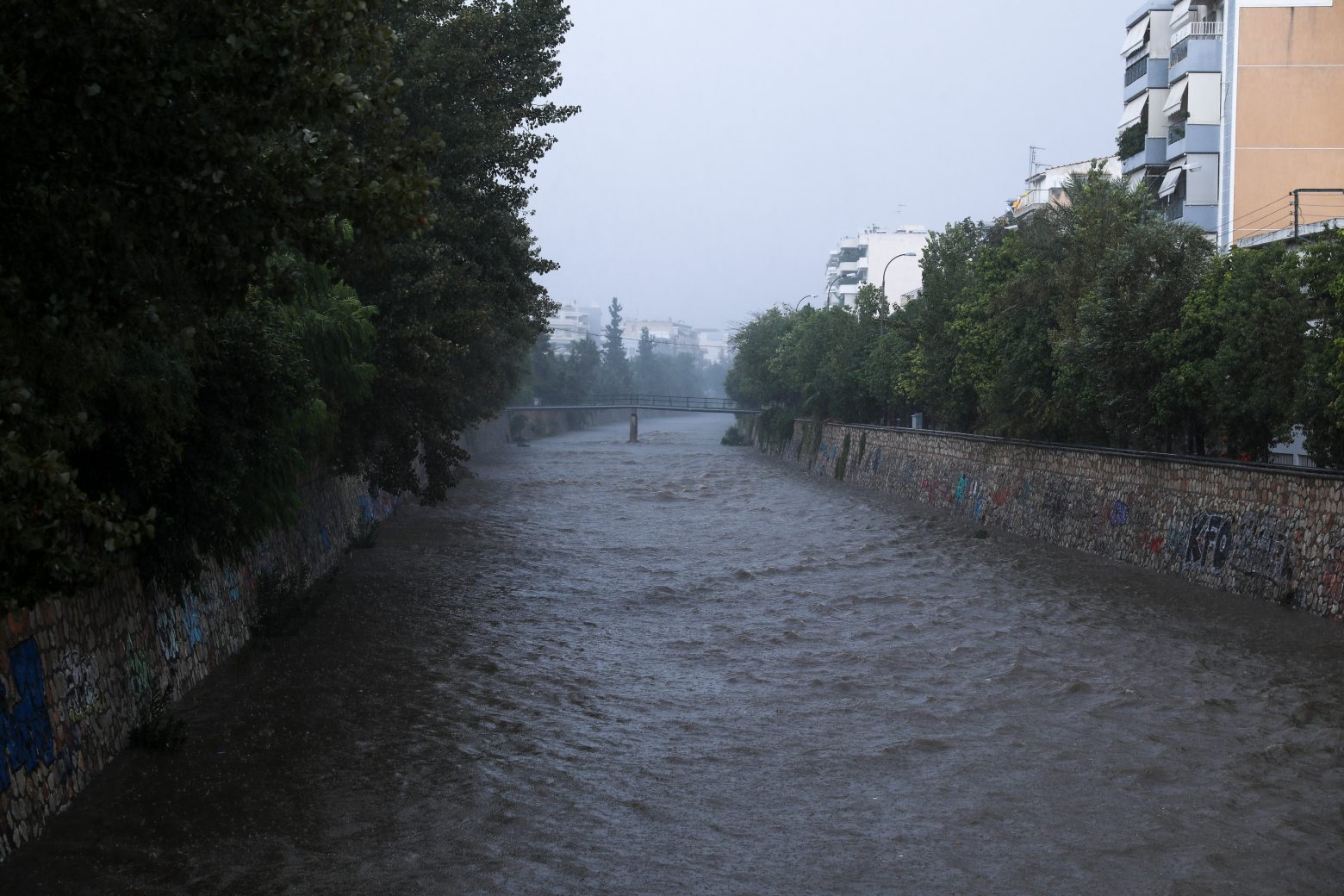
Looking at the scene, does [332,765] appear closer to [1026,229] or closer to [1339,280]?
[1339,280]

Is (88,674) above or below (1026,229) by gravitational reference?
below

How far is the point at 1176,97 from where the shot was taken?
48906mm

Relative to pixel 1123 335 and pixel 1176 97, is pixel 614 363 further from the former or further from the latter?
pixel 1123 335

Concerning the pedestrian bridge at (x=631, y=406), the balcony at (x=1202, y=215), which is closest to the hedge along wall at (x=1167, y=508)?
the balcony at (x=1202, y=215)

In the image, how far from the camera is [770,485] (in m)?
58.6

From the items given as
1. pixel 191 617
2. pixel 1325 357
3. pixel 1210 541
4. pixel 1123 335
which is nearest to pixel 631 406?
pixel 1123 335

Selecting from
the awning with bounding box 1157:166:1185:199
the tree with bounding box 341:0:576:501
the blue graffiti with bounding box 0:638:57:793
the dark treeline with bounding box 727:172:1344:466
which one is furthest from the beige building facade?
the blue graffiti with bounding box 0:638:57:793

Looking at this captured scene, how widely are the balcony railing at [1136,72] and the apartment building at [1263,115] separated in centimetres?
450

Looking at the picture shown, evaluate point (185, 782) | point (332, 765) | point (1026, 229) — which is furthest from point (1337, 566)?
point (1026, 229)

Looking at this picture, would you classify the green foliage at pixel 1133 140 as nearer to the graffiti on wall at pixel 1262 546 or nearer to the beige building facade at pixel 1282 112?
the beige building facade at pixel 1282 112

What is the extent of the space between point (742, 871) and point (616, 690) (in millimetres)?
7112

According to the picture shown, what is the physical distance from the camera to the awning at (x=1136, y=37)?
172ft

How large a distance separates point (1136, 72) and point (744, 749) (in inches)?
1833

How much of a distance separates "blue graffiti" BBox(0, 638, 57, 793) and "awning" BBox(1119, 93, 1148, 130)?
5021cm
